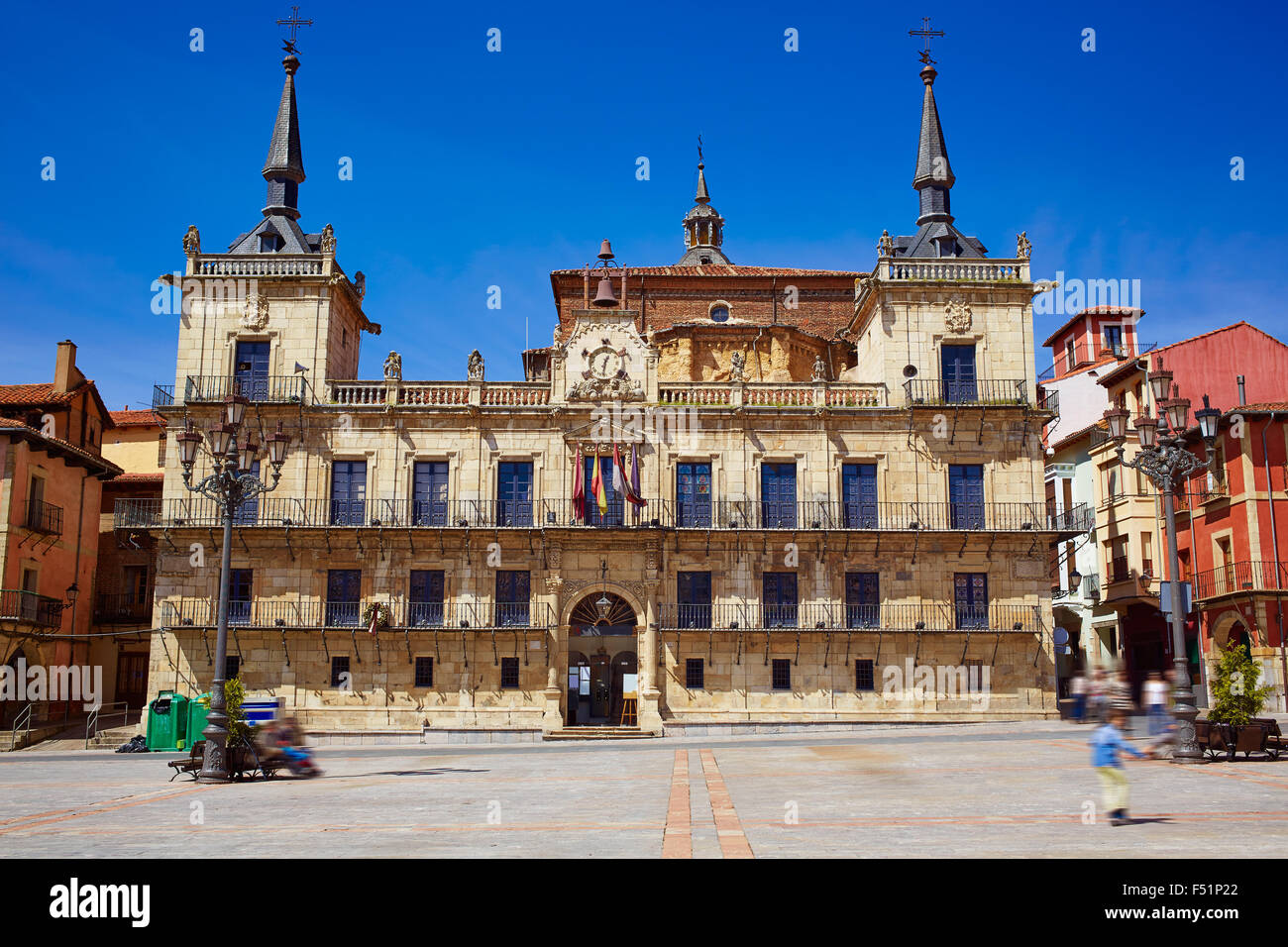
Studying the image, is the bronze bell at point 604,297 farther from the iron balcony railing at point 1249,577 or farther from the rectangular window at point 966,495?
the iron balcony railing at point 1249,577

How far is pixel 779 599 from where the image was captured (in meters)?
36.3

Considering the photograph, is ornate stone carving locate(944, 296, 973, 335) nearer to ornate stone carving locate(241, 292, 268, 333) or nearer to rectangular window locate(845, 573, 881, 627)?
rectangular window locate(845, 573, 881, 627)

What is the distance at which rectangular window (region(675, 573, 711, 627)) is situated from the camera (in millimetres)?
35969

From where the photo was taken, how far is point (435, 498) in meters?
36.9

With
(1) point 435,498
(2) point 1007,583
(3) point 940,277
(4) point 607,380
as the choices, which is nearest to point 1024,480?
(2) point 1007,583

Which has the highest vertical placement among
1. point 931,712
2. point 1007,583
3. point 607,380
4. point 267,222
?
point 267,222

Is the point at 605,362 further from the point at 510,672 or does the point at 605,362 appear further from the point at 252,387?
the point at 252,387

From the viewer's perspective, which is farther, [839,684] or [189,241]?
[189,241]

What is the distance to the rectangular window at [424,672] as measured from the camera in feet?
117

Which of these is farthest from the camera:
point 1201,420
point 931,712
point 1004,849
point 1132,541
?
point 1132,541

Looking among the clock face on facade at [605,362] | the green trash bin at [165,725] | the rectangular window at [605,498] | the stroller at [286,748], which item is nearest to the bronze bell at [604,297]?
the clock face on facade at [605,362]

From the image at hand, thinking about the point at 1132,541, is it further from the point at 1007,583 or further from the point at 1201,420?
the point at 1201,420

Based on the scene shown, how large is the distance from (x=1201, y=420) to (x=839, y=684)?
16488mm
